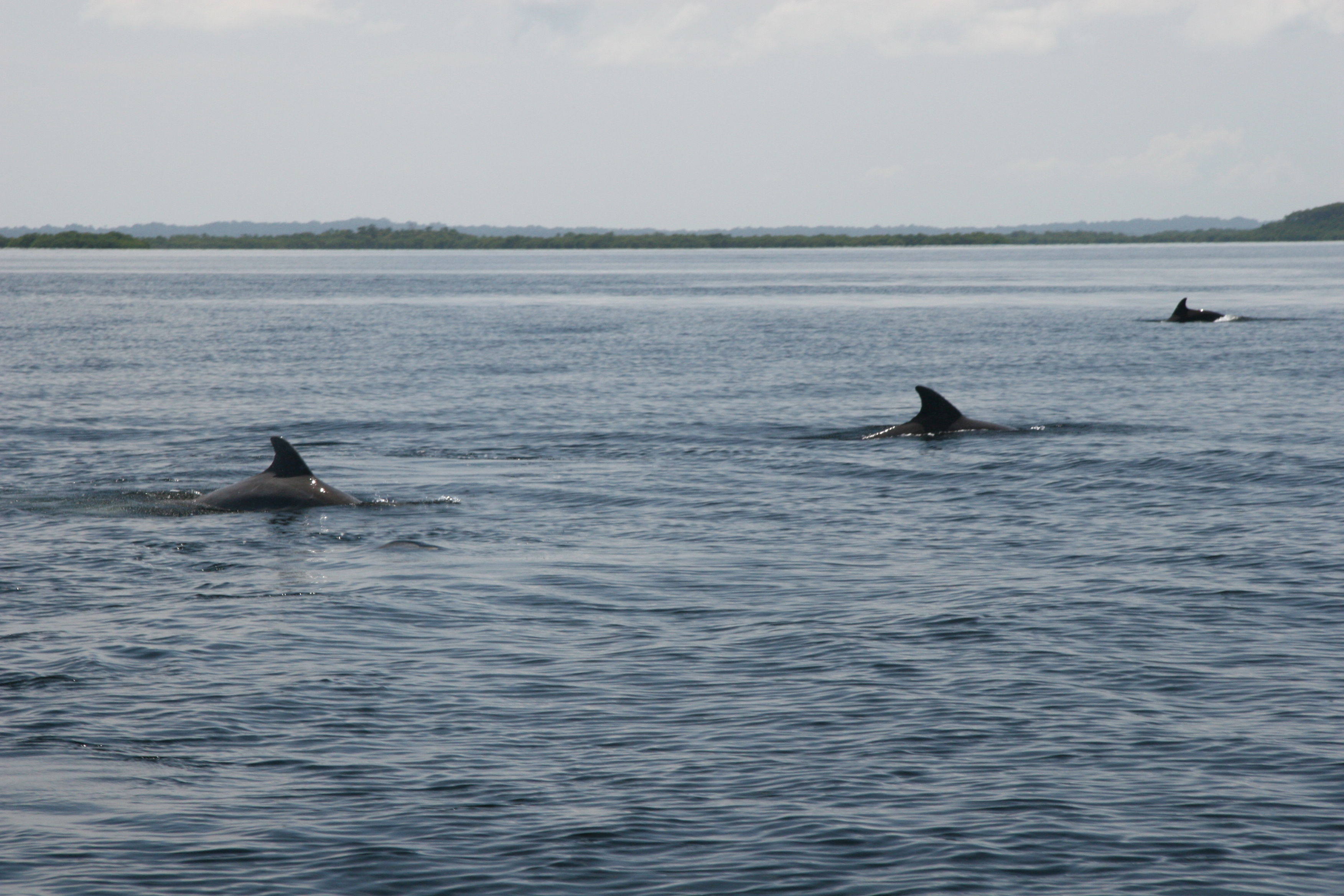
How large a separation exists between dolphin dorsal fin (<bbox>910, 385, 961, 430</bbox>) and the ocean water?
0.81 meters

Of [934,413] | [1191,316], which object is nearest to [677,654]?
[934,413]

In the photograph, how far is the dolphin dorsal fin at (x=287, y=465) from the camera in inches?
878

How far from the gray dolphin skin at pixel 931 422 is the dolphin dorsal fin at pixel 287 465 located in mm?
13152

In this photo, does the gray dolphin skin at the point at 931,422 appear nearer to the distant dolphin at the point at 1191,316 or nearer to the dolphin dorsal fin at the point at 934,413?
the dolphin dorsal fin at the point at 934,413

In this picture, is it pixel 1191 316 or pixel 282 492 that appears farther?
pixel 1191 316

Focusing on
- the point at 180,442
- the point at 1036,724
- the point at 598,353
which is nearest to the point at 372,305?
the point at 598,353

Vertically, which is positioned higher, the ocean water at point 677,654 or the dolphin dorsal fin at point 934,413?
the dolphin dorsal fin at point 934,413

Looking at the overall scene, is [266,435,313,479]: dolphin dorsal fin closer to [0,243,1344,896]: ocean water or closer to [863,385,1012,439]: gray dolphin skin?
[0,243,1344,896]: ocean water

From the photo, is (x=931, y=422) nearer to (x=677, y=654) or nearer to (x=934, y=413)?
(x=934, y=413)

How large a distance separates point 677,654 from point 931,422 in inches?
716

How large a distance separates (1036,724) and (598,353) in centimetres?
4616

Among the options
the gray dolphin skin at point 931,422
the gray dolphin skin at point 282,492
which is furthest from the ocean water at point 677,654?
the gray dolphin skin at point 931,422

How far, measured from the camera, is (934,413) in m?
31.2

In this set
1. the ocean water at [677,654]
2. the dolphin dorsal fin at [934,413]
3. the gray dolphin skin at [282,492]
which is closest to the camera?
the ocean water at [677,654]
